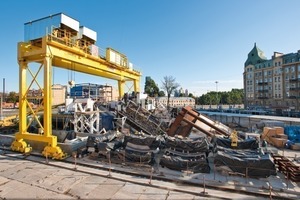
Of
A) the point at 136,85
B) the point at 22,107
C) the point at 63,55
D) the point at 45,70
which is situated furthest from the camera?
the point at 136,85

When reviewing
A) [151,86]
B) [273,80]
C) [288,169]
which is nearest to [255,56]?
[273,80]

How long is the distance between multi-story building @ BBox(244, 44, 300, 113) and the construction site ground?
49.3 m

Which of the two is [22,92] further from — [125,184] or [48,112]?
[125,184]

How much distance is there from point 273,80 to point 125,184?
2609 inches

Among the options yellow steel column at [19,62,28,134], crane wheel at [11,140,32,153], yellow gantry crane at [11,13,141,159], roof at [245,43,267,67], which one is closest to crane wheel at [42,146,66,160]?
yellow gantry crane at [11,13,141,159]

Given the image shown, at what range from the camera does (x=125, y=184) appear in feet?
27.5

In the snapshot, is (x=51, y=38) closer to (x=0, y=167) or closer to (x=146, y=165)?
(x=0, y=167)

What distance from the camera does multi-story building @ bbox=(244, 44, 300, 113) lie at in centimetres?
5516

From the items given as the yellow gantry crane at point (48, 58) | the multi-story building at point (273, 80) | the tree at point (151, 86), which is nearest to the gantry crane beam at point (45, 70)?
the yellow gantry crane at point (48, 58)

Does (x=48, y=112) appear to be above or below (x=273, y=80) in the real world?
below

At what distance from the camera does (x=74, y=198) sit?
285 inches

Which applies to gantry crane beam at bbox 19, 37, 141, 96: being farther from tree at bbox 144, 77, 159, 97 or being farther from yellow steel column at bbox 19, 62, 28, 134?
tree at bbox 144, 77, 159, 97

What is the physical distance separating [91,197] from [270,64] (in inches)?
2721

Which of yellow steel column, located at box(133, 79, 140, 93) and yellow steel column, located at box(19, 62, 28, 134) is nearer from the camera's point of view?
yellow steel column, located at box(19, 62, 28, 134)
